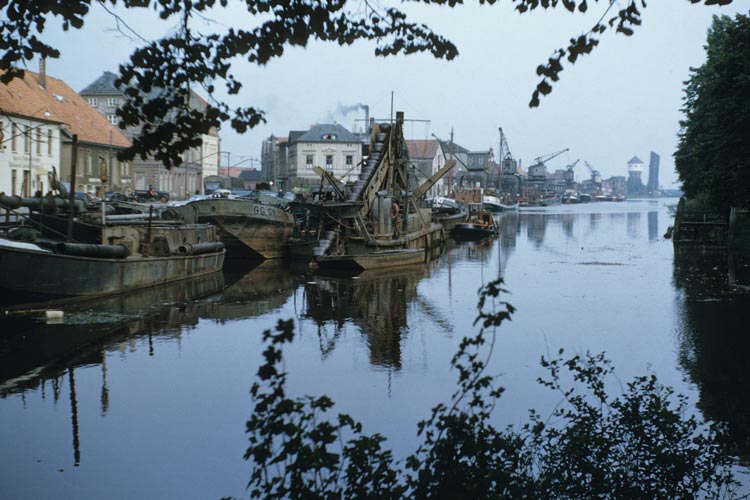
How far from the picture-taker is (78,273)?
2147 centimetres

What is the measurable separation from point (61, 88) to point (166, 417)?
55.6 m

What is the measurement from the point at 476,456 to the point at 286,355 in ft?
35.3

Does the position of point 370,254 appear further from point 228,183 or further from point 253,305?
point 228,183

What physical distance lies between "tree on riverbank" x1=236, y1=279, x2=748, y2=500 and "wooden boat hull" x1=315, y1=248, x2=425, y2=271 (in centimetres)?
2185

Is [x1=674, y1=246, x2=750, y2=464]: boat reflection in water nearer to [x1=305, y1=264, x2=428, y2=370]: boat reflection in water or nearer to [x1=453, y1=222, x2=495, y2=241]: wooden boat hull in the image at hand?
[x1=305, y1=264, x2=428, y2=370]: boat reflection in water

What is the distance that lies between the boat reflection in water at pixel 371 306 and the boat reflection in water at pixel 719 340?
5.63m

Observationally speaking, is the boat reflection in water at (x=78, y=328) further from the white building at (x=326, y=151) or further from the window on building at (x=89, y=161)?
the white building at (x=326, y=151)

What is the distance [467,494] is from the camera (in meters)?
5.52

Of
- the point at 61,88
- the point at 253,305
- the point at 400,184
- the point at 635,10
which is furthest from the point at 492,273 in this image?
the point at 61,88

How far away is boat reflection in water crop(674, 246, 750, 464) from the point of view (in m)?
12.1

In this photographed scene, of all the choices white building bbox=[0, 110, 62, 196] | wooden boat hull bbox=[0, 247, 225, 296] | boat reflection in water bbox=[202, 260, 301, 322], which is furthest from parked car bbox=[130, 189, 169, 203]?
wooden boat hull bbox=[0, 247, 225, 296]

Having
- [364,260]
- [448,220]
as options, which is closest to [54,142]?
[448,220]

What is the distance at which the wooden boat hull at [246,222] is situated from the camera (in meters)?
33.4

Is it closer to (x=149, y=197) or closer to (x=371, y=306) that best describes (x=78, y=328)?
(x=371, y=306)
